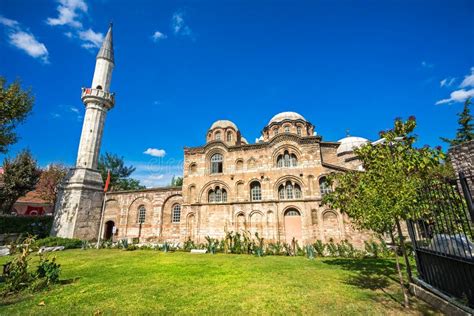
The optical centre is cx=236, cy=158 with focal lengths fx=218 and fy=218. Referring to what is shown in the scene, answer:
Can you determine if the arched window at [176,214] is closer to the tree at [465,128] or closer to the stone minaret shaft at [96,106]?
the stone minaret shaft at [96,106]

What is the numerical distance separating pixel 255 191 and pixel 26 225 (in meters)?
22.3

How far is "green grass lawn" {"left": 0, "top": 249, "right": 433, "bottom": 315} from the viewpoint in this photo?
5703 millimetres

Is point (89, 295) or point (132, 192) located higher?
point (132, 192)

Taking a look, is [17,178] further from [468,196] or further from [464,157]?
[464,157]

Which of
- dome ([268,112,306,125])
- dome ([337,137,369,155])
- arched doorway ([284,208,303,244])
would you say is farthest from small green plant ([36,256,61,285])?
dome ([337,137,369,155])

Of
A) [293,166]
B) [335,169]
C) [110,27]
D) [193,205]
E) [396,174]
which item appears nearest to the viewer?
[396,174]

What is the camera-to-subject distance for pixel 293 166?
19688 millimetres

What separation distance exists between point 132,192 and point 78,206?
4940mm

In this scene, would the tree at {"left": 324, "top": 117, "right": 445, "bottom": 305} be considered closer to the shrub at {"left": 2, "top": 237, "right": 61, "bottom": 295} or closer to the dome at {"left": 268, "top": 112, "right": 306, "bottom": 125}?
the shrub at {"left": 2, "top": 237, "right": 61, "bottom": 295}

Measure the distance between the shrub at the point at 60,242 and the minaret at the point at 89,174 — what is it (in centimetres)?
143

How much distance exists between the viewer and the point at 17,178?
2325cm

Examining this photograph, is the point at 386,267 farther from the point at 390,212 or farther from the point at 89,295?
the point at 89,295

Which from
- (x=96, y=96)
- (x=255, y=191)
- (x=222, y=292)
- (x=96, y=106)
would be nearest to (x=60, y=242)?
(x=96, y=106)

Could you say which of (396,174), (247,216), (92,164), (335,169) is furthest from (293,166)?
(92,164)
